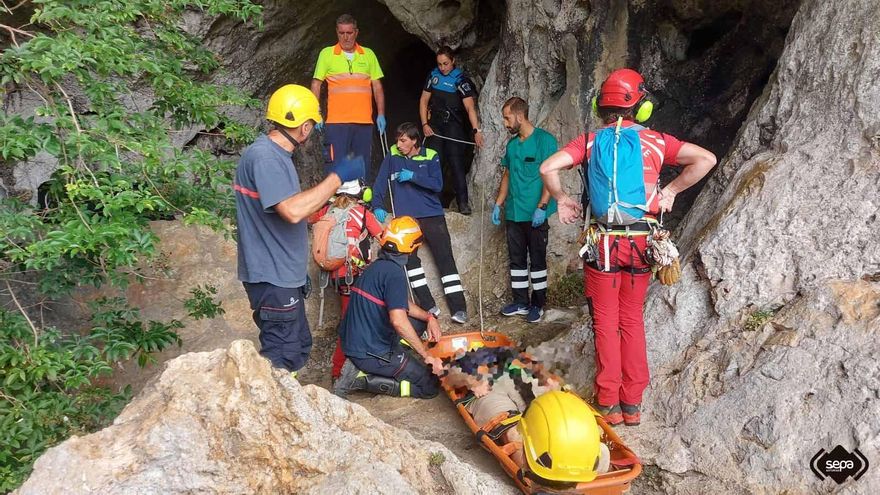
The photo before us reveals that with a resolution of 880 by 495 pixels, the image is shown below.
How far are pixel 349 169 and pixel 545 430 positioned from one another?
196 cm

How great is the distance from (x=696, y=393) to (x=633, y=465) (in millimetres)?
851

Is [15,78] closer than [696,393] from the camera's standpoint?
Yes

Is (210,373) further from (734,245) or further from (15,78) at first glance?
(734,245)

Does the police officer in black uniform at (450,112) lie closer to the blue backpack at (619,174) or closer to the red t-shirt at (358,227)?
the red t-shirt at (358,227)

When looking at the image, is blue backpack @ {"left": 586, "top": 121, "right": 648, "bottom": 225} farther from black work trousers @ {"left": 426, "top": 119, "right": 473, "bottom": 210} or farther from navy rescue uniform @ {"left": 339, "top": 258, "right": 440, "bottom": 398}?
black work trousers @ {"left": 426, "top": 119, "right": 473, "bottom": 210}

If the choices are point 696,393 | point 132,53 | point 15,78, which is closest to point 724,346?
point 696,393

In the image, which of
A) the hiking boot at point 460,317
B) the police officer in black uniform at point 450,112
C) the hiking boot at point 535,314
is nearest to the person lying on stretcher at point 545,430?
the hiking boot at point 535,314

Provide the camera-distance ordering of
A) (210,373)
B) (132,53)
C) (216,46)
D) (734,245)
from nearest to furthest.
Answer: (210,373)
(132,53)
(734,245)
(216,46)

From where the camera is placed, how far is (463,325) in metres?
7.07

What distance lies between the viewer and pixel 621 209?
413 cm

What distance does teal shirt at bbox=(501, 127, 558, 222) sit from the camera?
643 cm

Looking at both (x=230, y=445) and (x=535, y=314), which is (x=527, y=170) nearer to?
(x=535, y=314)

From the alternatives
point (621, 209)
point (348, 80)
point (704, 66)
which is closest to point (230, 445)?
point (621, 209)

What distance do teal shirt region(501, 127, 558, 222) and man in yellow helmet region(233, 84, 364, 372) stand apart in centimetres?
252
